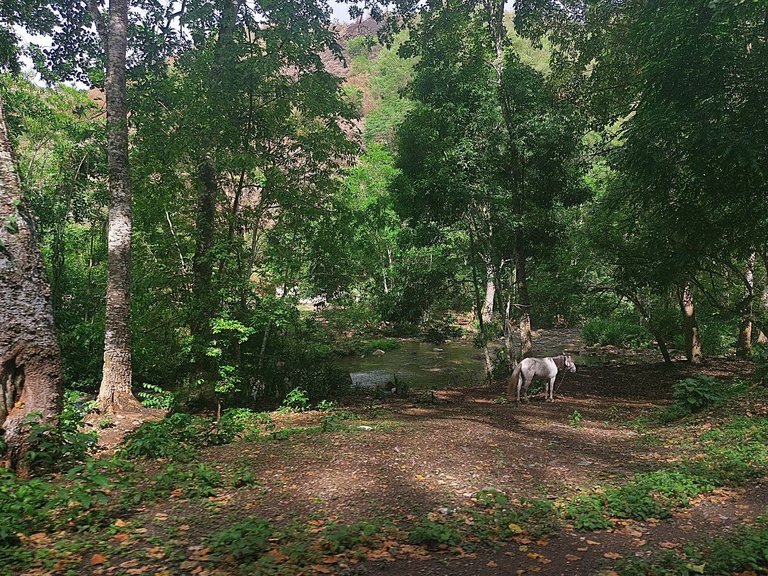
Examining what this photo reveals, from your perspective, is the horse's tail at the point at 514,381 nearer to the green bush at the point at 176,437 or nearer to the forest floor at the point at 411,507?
the forest floor at the point at 411,507

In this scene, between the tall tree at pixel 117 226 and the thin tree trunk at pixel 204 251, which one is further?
the thin tree trunk at pixel 204 251

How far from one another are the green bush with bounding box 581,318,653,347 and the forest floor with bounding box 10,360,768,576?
1522 centimetres

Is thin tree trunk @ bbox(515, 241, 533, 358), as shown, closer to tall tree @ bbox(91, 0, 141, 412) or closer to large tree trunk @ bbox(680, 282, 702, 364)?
large tree trunk @ bbox(680, 282, 702, 364)

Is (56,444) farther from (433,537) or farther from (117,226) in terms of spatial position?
(117,226)

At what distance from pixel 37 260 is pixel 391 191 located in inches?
385

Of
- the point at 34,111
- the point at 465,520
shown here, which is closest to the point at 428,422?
the point at 465,520

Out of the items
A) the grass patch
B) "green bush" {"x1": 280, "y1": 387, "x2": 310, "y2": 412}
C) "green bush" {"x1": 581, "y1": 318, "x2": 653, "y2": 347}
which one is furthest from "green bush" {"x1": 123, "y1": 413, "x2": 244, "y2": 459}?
"green bush" {"x1": 581, "y1": 318, "x2": 653, "y2": 347}

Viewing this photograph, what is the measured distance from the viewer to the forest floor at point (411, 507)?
3246mm

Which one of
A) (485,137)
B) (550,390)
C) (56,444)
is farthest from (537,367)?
(56,444)

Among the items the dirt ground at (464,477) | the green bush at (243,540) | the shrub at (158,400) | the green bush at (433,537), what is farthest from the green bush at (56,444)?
the shrub at (158,400)

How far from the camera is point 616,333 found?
2277cm

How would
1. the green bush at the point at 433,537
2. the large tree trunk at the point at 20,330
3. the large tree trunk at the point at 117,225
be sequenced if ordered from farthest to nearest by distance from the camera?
the large tree trunk at the point at 117,225, the large tree trunk at the point at 20,330, the green bush at the point at 433,537

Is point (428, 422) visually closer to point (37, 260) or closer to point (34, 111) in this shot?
point (37, 260)

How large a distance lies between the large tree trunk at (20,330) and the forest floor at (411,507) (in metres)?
1.20
